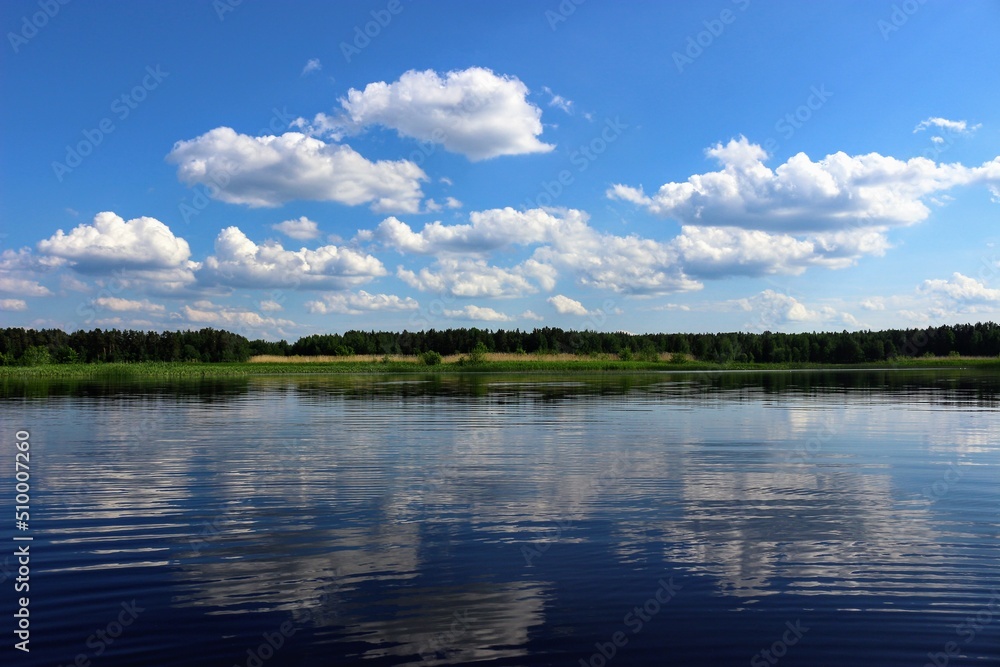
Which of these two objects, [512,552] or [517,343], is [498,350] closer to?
[517,343]

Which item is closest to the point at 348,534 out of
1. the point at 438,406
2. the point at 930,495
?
the point at 930,495

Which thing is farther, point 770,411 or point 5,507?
point 770,411

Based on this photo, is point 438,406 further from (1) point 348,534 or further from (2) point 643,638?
(2) point 643,638

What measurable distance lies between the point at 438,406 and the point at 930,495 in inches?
1138

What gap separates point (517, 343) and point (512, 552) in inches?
6584

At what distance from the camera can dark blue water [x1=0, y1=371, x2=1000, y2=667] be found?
8266mm

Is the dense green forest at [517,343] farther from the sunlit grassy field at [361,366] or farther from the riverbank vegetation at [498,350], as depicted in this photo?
the sunlit grassy field at [361,366]

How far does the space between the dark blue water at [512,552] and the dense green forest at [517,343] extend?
125m

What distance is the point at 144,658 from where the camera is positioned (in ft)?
25.9

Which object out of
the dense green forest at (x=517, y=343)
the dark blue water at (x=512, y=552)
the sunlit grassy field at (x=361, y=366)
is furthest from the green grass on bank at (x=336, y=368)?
the dark blue water at (x=512, y=552)

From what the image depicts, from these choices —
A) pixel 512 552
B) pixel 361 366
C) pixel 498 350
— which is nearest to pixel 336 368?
pixel 361 366

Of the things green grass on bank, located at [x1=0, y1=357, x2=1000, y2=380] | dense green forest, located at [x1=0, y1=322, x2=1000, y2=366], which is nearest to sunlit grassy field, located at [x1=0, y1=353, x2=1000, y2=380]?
green grass on bank, located at [x1=0, y1=357, x2=1000, y2=380]

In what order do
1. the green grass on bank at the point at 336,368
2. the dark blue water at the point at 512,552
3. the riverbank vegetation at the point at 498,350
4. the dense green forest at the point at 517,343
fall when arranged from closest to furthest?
the dark blue water at the point at 512,552
the green grass on bank at the point at 336,368
the riverbank vegetation at the point at 498,350
the dense green forest at the point at 517,343

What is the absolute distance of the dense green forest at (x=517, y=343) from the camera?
6309 inches
